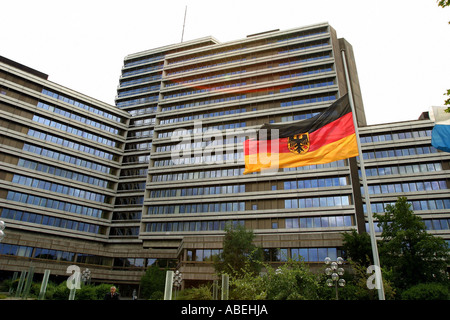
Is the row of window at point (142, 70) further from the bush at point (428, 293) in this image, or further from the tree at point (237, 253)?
the bush at point (428, 293)

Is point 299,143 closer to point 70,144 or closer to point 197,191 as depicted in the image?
point 197,191

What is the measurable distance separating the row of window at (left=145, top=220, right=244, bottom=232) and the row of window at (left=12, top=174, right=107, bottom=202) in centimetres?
1642

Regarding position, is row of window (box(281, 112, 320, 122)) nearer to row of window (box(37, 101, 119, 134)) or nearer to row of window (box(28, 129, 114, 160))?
row of window (box(28, 129, 114, 160))

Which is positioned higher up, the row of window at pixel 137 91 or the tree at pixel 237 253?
the row of window at pixel 137 91

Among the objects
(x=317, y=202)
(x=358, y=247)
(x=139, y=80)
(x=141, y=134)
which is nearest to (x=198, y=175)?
(x=317, y=202)

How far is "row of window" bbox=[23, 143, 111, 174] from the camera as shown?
6411 cm

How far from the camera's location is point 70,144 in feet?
229

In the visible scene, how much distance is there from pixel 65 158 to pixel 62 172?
3.31 meters

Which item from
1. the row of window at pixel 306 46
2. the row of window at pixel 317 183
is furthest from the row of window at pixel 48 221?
the row of window at pixel 306 46

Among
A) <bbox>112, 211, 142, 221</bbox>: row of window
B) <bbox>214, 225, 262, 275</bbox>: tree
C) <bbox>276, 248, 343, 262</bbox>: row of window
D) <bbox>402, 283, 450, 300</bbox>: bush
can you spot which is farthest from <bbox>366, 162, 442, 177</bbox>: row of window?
<bbox>112, 211, 142, 221</bbox>: row of window

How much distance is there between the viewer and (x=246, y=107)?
221ft

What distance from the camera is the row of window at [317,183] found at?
5328cm

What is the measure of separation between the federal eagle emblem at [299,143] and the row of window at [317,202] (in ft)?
132

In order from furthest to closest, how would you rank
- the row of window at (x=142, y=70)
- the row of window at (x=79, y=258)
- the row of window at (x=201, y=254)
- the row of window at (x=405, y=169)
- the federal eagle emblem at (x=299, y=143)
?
the row of window at (x=142, y=70) → the row of window at (x=405, y=169) → the row of window at (x=79, y=258) → the row of window at (x=201, y=254) → the federal eagle emblem at (x=299, y=143)
